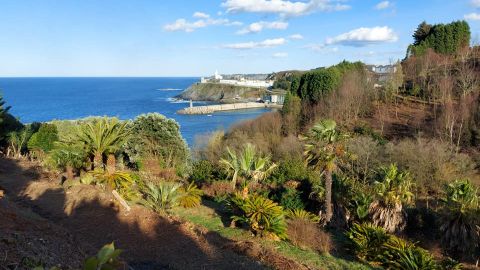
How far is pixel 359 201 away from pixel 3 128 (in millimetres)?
23852

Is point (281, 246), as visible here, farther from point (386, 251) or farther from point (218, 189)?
point (218, 189)


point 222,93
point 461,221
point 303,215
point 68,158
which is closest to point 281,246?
point 303,215

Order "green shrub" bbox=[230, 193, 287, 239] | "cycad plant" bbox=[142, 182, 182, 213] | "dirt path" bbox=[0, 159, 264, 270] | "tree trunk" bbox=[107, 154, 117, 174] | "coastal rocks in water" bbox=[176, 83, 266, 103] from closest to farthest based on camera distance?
"dirt path" bbox=[0, 159, 264, 270], "green shrub" bbox=[230, 193, 287, 239], "tree trunk" bbox=[107, 154, 117, 174], "cycad plant" bbox=[142, 182, 182, 213], "coastal rocks in water" bbox=[176, 83, 266, 103]

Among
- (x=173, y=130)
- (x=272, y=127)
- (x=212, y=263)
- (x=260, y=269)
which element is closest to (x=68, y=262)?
(x=212, y=263)

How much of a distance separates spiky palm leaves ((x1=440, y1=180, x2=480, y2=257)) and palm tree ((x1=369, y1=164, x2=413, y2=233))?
1.84m

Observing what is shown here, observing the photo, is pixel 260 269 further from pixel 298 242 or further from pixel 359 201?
pixel 359 201

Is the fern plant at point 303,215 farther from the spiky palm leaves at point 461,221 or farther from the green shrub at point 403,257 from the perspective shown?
the spiky palm leaves at point 461,221

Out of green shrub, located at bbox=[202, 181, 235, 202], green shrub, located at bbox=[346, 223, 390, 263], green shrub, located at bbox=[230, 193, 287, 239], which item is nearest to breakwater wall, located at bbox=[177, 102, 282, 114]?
green shrub, located at bbox=[202, 181, 235, 202]

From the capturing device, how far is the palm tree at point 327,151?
17844mm

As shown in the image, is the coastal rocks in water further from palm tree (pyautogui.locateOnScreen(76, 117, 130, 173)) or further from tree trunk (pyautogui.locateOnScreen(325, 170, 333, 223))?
palm tree (pyautogui.locateOnScreen(76, 117, 130, 173))

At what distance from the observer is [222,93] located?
144 m

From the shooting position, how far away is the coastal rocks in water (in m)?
133

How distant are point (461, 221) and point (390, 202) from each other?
2.78 meters

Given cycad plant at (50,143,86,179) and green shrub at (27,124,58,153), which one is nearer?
cycad plant at (50,143,86,179)
